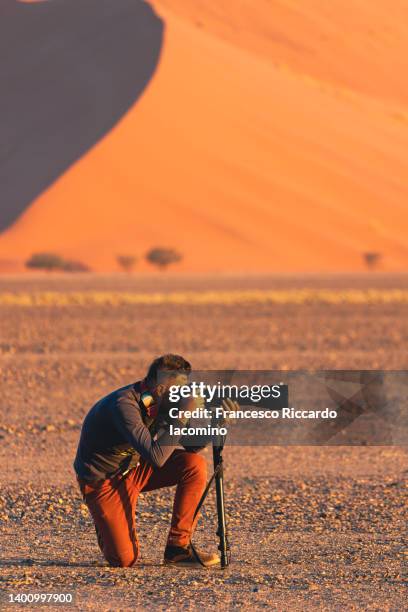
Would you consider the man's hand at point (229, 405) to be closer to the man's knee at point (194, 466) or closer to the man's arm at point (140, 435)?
the man's arm at point (140, 435)

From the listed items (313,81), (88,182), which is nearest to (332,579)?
(88,182)

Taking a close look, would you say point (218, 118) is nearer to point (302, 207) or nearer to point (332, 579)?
point (302, 207)

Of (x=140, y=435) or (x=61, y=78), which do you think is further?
(x=61, y=78)

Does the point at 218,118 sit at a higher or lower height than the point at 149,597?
higher

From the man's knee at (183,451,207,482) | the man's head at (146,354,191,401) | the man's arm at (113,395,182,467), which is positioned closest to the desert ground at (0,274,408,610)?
the man's knee at (183,451,207,482)

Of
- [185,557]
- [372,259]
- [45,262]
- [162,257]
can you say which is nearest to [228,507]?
[185,557]

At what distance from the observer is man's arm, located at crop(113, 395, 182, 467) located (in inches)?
271

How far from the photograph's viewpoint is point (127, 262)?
66.3m

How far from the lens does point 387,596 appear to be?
691cm

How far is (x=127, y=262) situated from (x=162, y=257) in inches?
65.8

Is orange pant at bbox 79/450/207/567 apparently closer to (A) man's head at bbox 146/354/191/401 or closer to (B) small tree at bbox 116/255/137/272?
(A) man's head at bbox 146/354/191/401

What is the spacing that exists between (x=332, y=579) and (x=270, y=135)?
246 ft

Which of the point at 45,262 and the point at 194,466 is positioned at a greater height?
the point at 45,262

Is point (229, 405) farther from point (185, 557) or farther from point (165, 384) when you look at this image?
point (185, 557)
